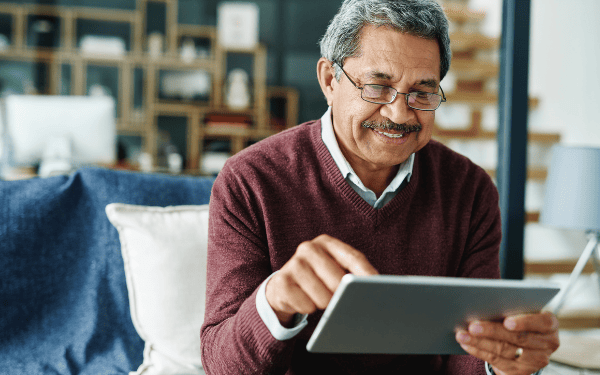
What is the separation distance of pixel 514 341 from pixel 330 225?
43cm

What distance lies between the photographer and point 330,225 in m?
1.05

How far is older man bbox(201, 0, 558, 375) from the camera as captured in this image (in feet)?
3.02

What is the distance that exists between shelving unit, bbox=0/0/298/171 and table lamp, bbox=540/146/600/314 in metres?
3.26

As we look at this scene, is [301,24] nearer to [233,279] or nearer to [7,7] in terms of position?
[7,7]

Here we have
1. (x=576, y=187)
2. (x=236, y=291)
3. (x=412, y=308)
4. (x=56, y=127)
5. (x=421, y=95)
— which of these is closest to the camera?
(x=412, y=308)

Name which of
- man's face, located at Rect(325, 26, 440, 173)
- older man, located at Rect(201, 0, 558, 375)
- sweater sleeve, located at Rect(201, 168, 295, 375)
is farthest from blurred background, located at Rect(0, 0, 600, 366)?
sweater sleeve, located at Rect(201, 168, 295, 375)

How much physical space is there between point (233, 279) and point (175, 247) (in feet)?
1.26

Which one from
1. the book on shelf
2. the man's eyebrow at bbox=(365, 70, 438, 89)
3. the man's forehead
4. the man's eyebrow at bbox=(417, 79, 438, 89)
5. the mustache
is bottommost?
the book on shelf

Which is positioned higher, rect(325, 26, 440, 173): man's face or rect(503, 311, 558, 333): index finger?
rect(325, 26, 440, 173): man's face

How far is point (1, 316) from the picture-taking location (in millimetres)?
1213

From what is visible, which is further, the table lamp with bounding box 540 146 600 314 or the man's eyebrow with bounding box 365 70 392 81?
the table lamp with bounding box 540 146 600 314

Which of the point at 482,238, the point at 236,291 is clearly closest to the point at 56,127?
the point at 236,291

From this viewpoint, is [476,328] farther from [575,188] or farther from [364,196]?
[575,188]

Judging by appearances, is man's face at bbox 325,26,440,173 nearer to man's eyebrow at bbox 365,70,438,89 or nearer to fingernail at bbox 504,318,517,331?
man's eyebrow at bbox 365,70,438,89
